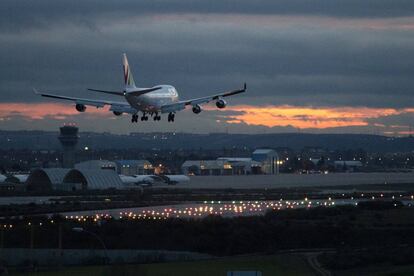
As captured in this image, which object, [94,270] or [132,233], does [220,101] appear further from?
[94,270]

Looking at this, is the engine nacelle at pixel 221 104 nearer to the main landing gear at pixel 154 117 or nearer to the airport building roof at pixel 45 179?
the main landing gear at pixel 154 117

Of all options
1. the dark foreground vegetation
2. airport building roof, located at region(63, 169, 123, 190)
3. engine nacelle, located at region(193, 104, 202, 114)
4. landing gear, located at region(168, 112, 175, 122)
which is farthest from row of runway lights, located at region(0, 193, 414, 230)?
airport building roof, located at region(63, 169, 123, 190)

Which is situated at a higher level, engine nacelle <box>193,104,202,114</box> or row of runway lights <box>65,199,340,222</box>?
engine nacelle <box>193,104,202,114</box>

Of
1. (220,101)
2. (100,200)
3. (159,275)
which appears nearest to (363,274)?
(159,275)

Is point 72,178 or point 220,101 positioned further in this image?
point 72,178

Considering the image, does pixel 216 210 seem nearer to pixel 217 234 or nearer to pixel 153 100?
pixel 153 100

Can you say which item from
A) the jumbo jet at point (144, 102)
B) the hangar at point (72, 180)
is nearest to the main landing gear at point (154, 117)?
the jumbo jet at point (144, 102)

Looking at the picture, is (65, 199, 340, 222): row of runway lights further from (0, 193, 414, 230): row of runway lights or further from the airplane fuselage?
the airplane fuselage
